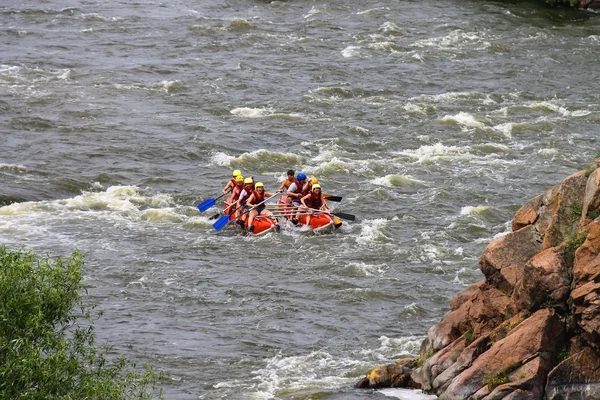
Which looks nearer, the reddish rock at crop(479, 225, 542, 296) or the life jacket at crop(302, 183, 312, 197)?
the reddish rock at crop(479, 225, 542, 296)

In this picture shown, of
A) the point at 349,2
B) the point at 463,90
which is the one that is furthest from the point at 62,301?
the point at 349,2

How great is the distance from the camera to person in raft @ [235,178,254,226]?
2712 cm

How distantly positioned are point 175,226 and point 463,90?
1535cm

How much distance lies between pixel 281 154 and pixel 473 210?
6.74 meters

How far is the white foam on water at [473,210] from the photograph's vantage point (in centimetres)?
2764

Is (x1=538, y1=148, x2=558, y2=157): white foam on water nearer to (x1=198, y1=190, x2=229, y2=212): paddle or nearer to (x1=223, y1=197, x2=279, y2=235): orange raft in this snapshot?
(x1=223, y1=197, x2=279, y2=235): orange raft

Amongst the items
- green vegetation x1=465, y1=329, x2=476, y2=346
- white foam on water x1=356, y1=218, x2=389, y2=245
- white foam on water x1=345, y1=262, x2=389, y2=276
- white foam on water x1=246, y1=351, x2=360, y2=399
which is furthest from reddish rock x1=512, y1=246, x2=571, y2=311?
white foam on water x1=356, y1=218, x2=389, y2=245

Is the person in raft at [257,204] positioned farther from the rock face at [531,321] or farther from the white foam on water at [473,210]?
the rock face at [531,321]

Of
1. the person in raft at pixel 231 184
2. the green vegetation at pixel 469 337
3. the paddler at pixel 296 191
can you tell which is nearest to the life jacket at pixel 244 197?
the person in raft at pixel 231 184

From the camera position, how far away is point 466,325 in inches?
642

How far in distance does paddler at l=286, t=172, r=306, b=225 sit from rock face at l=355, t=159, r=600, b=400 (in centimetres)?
1092

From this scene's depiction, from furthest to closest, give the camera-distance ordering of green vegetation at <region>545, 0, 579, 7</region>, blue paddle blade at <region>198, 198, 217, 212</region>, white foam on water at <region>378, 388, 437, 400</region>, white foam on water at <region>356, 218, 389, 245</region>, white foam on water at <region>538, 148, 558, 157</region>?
green vegetation at <region>545, 0, 579, 7</region>, white foam on water at <region>538, 148, 558, 157</region>, blue paddle blade at <region>198, 198, 217, 212</region>, white foam on water at <region>356, 218, 389, 245</region>, white foam on water at <region>378, 388, 437, 400</region>

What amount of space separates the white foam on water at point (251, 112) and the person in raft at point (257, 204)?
8.12 meters

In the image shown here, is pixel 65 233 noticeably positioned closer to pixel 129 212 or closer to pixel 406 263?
pixel 129 212
